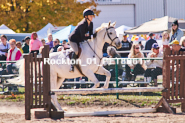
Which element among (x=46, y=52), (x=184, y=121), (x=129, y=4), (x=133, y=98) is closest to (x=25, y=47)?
(x=133, y=98)

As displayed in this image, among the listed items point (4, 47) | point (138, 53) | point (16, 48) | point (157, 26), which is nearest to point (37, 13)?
point (157, 26)

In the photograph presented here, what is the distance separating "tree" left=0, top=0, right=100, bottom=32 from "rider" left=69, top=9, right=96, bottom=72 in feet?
40.3

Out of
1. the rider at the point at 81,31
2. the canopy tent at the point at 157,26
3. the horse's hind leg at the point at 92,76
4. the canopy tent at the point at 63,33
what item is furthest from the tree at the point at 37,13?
the horse's hind leg at the point at 92,76

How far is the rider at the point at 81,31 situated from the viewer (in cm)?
801

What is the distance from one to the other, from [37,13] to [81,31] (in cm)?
1366

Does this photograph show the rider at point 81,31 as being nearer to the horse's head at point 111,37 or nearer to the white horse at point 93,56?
the white horse at point 93,56

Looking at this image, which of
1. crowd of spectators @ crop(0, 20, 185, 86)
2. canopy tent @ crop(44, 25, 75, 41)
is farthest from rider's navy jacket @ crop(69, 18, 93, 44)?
canopy tent @ crop(44, 25, 75, 41)

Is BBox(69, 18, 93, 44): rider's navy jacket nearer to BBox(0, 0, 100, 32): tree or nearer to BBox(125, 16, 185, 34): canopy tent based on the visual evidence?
BBox(125, 16, 185, 34): canopy tent

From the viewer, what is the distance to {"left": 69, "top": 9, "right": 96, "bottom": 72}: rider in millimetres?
8008

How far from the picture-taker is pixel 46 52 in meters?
7.40

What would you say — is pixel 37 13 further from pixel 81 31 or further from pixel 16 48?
pixel 81 31

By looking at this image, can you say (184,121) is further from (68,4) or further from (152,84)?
(68,4)

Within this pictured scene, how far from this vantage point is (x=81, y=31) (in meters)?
8.00

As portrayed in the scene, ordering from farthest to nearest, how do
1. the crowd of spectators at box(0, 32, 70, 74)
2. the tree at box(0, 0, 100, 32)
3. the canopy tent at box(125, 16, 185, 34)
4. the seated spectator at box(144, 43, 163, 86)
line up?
the tree at box(0, 0, 100, 32)
the canopy tent at box(125, 16, 185, 34)
the crowd of spectators at box(0, 32, 70, 74)
the seated spectator at box(144, 43, 163, 86)
